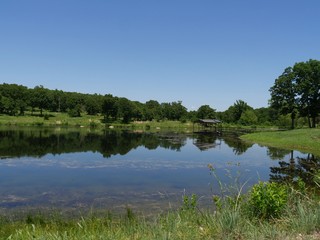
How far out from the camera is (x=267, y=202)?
887 cm

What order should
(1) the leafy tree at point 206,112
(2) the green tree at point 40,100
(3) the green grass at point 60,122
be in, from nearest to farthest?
(3) the green grass at point 60,122, (2) the green tree at point 40,100, (1) the leafy tree at point 206,112

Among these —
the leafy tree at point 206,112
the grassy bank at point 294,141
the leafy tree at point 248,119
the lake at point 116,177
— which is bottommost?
the lake at point 116,177

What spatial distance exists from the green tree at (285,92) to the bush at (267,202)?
84143 millimetres

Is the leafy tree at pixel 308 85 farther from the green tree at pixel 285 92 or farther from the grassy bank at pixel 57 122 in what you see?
the grassy bank at pixel 57 122

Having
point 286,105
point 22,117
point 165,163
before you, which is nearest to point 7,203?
point 165,163

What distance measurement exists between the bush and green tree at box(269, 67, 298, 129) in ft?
276

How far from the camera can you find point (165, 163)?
1441 inches

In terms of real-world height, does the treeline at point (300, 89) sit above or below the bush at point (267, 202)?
above

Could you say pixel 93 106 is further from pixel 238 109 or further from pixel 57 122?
pixel 238 109

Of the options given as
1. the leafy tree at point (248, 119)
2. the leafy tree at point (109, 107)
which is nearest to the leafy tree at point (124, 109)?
the leafy tree at point (109, 107)

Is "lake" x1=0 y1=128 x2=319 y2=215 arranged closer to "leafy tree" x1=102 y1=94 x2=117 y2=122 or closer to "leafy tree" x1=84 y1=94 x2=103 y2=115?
"leafy tree" x1=102 y1=94 x2=117 y2=122

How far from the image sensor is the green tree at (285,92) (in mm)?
87812

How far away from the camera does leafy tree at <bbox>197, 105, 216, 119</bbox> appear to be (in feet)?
522

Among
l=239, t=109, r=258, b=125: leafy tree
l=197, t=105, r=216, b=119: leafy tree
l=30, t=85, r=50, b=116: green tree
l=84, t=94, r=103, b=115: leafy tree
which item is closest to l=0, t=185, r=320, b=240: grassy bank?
l=30, t=85, r=50, b=116: green tree
